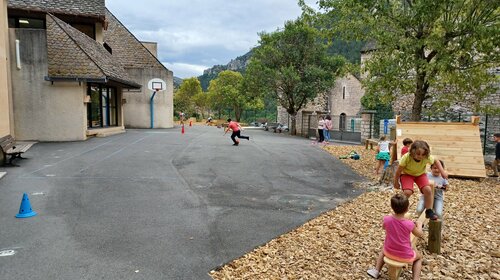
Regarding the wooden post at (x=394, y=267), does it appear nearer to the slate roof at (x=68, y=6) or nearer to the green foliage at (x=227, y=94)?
the slate roof at (x=68, y=6)

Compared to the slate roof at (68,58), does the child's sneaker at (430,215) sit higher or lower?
lower

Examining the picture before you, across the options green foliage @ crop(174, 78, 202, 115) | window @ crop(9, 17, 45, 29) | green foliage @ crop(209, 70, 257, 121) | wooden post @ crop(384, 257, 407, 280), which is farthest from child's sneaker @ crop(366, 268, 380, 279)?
green foliage @ crop(174, 78, 202, 115)

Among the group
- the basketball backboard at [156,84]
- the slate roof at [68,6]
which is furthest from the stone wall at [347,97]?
the slate roof at [68,6]

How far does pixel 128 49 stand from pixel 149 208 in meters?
25.1

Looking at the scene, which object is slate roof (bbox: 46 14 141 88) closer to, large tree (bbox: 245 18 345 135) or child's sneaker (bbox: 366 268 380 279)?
large tree (bbox: 245 18 345 135)

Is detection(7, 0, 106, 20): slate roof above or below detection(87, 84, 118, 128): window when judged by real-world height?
above

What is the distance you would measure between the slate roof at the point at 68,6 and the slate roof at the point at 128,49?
7046 mm

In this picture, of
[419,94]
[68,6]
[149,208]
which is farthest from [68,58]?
[419,94]

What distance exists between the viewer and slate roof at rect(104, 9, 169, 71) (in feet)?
91.7

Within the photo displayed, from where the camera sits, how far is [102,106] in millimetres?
19609

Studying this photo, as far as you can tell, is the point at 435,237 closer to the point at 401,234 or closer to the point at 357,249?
the point at 357,249

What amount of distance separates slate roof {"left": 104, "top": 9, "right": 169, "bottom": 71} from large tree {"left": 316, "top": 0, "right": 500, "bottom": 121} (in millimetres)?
19170

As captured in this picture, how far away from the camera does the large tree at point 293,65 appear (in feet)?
87.2

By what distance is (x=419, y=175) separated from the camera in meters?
5.05
